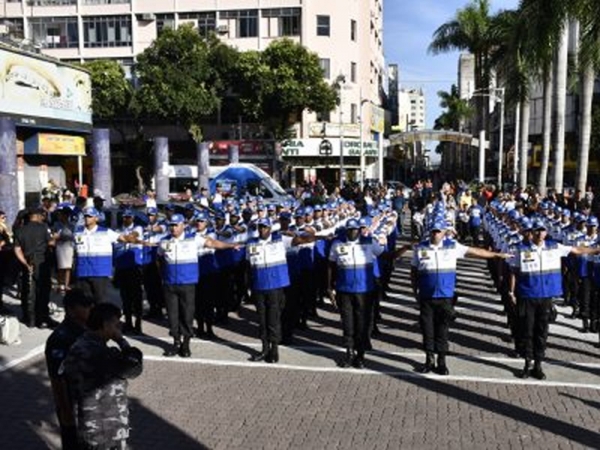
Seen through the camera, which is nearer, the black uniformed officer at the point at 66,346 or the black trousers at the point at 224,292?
the black uniformed officer at the point at 66,346

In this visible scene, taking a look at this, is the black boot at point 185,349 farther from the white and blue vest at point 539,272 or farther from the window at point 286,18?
the window at point 286,18

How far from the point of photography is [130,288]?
11.0 m

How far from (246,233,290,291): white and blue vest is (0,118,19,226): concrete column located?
39.1ft

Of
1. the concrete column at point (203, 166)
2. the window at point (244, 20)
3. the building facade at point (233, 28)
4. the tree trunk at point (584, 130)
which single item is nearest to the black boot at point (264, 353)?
the tree trunk at point (584, 130)

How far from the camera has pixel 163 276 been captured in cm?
960

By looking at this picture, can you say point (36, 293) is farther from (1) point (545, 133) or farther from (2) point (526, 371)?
(1) point (545, 133)

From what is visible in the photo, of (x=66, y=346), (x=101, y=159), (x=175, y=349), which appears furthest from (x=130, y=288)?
(x=101, y=159)

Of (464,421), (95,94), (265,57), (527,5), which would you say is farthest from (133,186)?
(464,421)

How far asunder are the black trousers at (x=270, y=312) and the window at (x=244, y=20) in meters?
42.1

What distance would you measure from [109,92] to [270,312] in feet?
116

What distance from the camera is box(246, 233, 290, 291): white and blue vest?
30.6ft

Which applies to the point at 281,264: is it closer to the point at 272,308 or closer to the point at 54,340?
the point at 272,308

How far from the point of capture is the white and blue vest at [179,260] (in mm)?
9477

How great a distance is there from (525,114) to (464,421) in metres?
26.8
